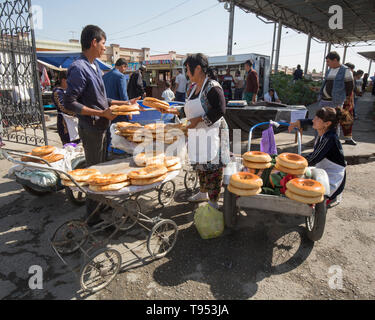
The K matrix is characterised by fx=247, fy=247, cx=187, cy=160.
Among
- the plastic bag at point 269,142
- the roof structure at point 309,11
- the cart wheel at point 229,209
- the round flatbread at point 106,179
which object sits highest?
the roof structure at point 309,11

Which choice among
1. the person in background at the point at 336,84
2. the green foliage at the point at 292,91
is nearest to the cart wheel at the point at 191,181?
the person in background at the point at 336,84

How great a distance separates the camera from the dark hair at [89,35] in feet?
8.98

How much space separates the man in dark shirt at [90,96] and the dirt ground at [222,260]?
857 millimetres

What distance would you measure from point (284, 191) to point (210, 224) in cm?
96

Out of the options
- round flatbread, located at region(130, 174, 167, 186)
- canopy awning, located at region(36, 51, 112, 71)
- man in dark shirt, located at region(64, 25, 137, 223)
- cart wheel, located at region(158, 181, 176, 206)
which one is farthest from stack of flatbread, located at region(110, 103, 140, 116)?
canopy awning, located at region(36, 51, 112, 71)

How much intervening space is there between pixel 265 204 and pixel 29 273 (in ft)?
8.50

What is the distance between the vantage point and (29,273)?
8.43ft

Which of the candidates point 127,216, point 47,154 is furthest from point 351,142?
point 47,154

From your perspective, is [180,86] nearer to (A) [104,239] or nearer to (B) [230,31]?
(A) [104,239]

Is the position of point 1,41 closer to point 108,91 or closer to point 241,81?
point 108,91

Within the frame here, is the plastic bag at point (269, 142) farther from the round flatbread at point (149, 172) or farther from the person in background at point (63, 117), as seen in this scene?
the person in background at point (63, 117)
